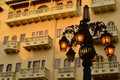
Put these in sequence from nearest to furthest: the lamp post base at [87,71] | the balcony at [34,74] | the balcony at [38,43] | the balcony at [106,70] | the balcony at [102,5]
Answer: the lamp post base at [87,71]
the balcony at [106,70]
the balcony at [34,74]
the balcony at [102,5]
the balcony at [38,43]

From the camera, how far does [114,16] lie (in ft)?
89.0

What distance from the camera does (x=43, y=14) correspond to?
29.6 m

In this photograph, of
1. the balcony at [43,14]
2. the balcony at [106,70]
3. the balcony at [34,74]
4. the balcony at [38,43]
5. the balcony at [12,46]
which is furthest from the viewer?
the balcony at [12,46]

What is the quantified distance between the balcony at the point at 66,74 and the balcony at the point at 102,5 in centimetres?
623

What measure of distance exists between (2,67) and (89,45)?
64.8ft

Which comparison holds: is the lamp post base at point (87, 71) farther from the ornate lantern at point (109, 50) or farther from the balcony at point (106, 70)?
the balcony at point (106, 70)

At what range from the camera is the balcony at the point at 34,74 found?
1047 inches

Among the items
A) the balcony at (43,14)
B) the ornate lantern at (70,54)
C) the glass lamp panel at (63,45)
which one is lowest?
the ornate lantern at (70,54)

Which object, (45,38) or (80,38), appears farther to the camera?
(45,38)

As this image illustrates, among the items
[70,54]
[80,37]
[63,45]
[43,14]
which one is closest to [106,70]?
[43,14]

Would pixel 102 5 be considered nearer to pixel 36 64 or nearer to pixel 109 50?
pixel 36 64

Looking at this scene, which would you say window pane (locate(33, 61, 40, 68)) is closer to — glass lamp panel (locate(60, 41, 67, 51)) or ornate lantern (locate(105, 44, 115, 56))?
glass lamp panel (locate(60, 41, 67, 51))

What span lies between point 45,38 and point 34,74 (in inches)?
144

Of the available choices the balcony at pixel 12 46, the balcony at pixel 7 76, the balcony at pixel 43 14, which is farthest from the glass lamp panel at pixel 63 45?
the balcony at pixel 12 46
